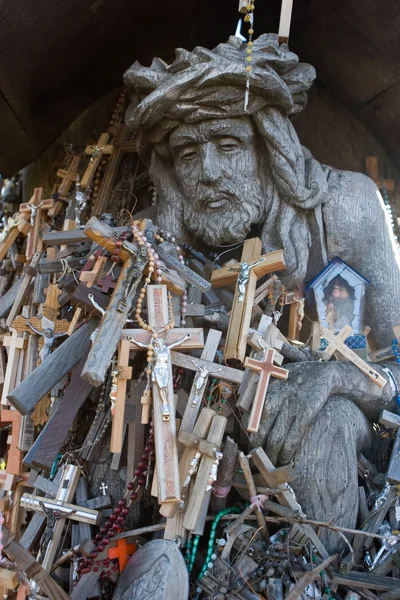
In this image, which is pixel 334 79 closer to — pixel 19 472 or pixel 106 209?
pixel 106 209

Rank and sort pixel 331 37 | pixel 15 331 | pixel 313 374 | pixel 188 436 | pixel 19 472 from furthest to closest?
pixel 331 37 → pixel 15 331 → pixel 19 472 → pixel 313 374 → pixel 188 436

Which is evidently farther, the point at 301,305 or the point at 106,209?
the point at 106,209

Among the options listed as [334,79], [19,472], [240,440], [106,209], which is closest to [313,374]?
[240,440]

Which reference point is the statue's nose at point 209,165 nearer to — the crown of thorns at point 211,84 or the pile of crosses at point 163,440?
the crown of thorns at point 211,84

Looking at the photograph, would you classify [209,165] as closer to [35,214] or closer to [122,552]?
[35,214]

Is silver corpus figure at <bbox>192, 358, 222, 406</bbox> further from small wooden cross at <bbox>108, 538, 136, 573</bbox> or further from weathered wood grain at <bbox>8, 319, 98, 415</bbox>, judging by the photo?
small wooden cross at <bbox>108, 538, 136, 573</bbox>

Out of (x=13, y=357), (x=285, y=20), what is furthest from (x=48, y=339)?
(x=285, y=20)

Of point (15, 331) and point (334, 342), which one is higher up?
point (334, 342)

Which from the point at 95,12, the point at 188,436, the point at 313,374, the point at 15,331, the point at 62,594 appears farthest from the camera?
the point at 95,12

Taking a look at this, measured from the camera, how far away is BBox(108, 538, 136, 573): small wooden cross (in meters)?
2.78

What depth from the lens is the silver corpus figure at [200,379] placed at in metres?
2.99

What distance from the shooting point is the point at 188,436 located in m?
2.81

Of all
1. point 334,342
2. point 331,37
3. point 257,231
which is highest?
point 331,37

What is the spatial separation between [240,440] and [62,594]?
1.10m
